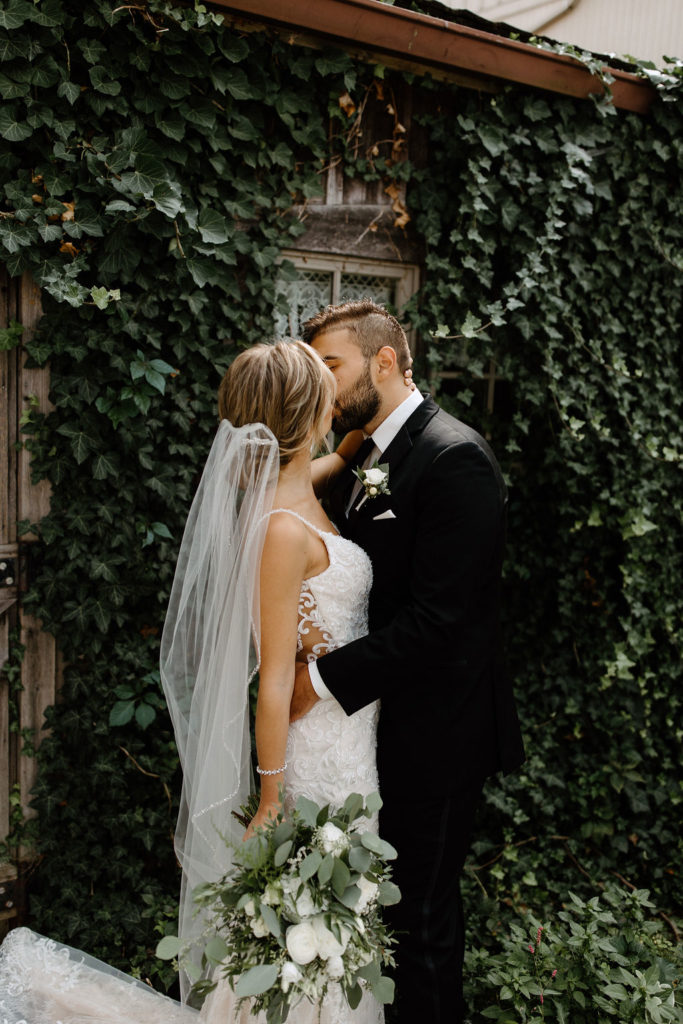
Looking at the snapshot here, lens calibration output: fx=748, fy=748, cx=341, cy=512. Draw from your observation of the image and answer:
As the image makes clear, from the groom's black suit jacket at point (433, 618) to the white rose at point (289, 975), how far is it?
0.73 m

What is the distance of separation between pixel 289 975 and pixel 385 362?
6.22 feet

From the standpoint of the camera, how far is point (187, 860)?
2.28 m

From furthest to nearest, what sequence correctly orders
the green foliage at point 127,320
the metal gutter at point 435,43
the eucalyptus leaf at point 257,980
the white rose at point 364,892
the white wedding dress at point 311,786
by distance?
1. the metal gutter at point 435,43
2. the green foliage at point 127,320
3. the white wedding dress at point 311,786
4. the white rose at point 364,892
5. the eucalyptus leaf at point 257,980

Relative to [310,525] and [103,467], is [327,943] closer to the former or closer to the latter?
[310,525]

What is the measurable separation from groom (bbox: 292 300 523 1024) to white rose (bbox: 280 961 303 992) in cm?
72

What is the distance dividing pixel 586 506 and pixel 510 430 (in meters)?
0.57

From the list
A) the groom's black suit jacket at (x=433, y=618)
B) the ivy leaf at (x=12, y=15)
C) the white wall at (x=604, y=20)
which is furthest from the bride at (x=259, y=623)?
the white wall at (x=604, y=20)

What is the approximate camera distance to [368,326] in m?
2.68

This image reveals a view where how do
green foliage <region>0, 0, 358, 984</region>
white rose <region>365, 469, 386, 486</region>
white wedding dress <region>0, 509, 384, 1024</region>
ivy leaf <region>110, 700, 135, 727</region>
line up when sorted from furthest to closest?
ivy leaf <region>110, 700, 135, 727</region>
green foliage <region>0, 0, 358, 984</region>
white rose <region>365, 469, 386, 486</region>
white wedding dress <region>0, 509, 384, 1024</region>

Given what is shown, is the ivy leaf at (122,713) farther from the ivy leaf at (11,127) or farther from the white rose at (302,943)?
the ivy leaf at (11,127)

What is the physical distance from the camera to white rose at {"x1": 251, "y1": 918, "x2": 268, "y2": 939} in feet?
5.98

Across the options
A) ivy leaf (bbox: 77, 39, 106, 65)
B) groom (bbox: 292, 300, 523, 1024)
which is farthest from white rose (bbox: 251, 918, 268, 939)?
ivy leaf (bbox: 77, 39, 106, 65)

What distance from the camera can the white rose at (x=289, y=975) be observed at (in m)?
1.76

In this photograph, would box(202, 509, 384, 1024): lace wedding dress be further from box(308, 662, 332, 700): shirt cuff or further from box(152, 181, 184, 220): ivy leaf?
box(152, 181, 184, 220): ivy leaf
